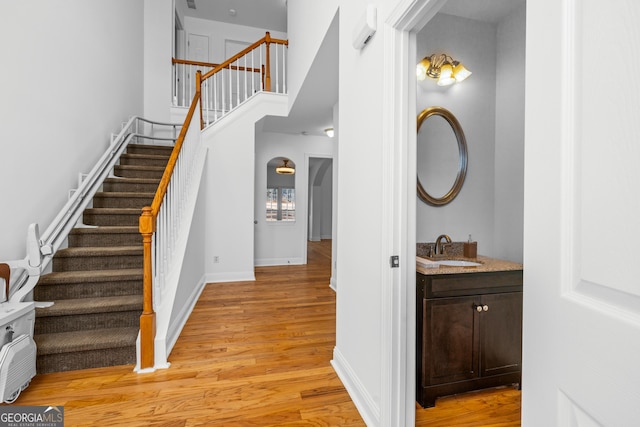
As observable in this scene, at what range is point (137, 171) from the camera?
409 cm

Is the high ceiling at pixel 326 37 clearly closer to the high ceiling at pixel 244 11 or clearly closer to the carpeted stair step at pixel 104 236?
the high ceiling at pixel 244 11

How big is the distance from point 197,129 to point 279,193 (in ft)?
16.5

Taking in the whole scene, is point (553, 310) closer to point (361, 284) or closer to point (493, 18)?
point (361, 284)

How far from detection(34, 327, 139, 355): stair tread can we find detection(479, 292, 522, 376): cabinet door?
8.15 feet

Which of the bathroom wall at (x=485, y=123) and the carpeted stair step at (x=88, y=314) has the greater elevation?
the bathroom wall at (x=485, y=123)

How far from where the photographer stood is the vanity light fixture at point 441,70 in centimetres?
241

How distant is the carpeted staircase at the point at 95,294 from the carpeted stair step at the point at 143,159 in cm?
95

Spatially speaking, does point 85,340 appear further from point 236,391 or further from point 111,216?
point 111,216

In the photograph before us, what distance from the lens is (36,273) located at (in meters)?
2.25

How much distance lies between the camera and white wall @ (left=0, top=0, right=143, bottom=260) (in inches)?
90.4

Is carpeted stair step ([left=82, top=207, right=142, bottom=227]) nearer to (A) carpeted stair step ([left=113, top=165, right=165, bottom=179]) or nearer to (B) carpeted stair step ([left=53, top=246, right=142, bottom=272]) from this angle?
(B) carpeted stair step ([left=53, top=246, right=142, bottom=272])

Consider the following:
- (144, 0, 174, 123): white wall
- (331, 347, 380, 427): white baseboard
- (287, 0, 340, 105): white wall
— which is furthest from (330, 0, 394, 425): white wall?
(144, 0, 174, 123): white wall

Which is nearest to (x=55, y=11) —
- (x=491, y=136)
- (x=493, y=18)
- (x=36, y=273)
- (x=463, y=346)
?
(x=36, y=273)

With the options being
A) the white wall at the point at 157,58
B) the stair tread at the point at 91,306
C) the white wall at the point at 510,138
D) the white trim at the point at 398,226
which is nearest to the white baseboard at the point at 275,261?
the white wall at the point at 157,58
